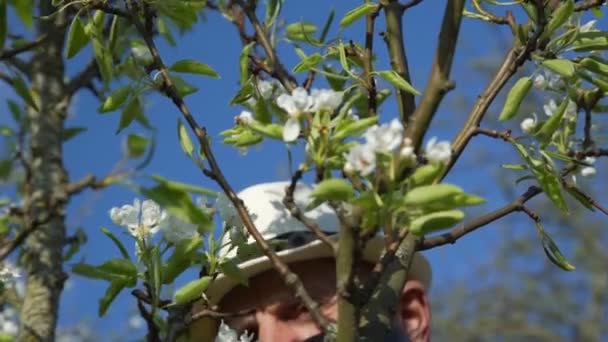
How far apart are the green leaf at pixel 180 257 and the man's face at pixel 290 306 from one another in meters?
0.48

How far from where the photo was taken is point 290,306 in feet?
6.53

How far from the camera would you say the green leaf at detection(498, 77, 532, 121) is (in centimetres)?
146

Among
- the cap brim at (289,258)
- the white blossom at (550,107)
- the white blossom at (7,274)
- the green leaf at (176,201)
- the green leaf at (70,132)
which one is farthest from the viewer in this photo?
the green leaf at (70,132)

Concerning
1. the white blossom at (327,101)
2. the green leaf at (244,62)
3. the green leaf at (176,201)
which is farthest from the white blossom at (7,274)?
the green leaf at (176,201)

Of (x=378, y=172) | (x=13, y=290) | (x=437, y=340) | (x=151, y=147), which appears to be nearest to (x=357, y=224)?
(x=378, y=172)

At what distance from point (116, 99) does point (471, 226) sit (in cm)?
52

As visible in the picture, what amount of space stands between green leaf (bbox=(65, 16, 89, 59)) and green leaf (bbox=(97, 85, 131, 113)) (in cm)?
9

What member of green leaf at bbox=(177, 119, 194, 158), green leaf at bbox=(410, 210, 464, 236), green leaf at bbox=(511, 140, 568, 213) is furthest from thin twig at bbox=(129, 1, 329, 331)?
green leaf at bbox=(511, 140, 568, 213)

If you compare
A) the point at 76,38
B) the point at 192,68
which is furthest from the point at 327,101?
the point at 76,38

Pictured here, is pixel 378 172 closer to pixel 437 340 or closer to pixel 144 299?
pixel 144 299

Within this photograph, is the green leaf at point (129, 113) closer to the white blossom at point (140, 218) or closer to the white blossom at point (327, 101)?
the white blossom at point (140, 218)

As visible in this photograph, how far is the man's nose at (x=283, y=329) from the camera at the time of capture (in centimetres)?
195

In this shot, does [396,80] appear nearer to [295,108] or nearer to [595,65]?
[295,108]

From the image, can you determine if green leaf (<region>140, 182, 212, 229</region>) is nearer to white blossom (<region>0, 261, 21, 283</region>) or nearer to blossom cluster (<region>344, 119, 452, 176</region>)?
blossom cluster (<region>344, 119, 452, 176</region>)
